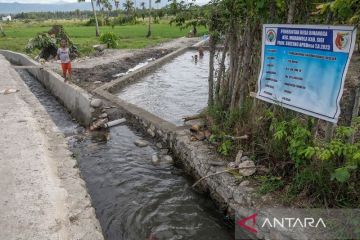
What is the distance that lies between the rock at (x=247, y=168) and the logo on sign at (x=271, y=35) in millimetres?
1818

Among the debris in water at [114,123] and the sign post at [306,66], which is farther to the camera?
the debris in water at [114,123]

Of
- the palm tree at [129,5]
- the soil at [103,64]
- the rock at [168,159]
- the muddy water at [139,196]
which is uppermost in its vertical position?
the palm tree at [129,5]

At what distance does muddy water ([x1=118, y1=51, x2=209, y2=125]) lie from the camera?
10.7 m

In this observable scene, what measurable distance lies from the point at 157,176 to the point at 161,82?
8.88 metres

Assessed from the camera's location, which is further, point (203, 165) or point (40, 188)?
point (203, 165)

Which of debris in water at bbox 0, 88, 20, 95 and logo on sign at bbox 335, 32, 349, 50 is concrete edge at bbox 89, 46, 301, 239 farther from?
debris in water at bbox 0, 88, 20, 95

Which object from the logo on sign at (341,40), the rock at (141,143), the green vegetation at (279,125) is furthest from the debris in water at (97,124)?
the logo on sign at (341,40)

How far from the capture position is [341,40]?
3.88 metres

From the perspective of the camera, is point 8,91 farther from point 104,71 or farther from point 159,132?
point 104,71

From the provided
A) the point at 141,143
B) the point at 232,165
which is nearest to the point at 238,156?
the point at 232,165

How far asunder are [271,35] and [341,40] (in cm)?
128

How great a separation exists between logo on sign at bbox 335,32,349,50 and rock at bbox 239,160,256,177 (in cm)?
204

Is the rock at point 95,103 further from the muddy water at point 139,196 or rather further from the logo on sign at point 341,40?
the logo on sign at point 341,40

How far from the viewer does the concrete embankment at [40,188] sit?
4.01 meters
